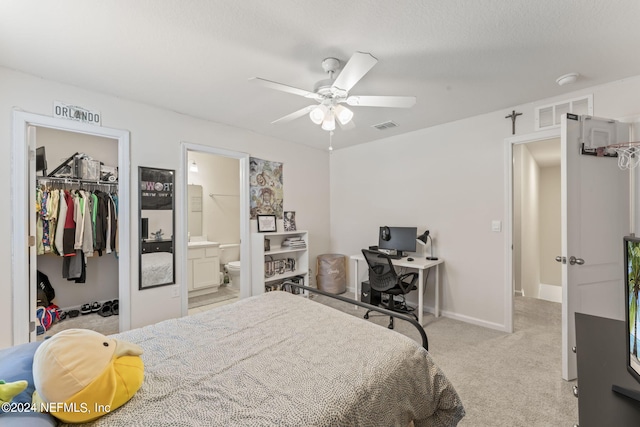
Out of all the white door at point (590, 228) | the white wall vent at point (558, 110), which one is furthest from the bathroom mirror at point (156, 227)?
the white wall vent at point (558, 110)

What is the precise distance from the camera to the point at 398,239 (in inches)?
154

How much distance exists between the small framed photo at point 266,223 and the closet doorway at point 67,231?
160cm

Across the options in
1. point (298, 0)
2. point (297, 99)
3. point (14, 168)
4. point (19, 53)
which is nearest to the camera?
point (298, 0)

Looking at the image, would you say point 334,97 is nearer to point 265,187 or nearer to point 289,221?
point 265,187

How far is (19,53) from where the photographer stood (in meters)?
2.04

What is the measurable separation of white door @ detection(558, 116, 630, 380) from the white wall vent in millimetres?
467

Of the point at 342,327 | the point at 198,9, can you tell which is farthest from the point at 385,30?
the point at 342,327

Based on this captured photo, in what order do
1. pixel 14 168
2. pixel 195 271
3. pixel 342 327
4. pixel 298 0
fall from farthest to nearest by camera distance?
pixel 195 271
pixel 14 168
pixel 342 327
pixel 298 0

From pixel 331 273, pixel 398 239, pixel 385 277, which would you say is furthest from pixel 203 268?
pixel 398 239

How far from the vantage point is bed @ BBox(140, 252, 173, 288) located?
300cm

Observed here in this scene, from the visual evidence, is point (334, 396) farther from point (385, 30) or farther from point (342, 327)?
point (385, 30)

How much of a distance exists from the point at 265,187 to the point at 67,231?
2387mm

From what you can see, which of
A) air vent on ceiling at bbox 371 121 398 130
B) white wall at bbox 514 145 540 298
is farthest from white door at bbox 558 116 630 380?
white wall at bbox 514 145 540 298

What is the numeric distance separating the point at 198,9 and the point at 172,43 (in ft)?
1.44
